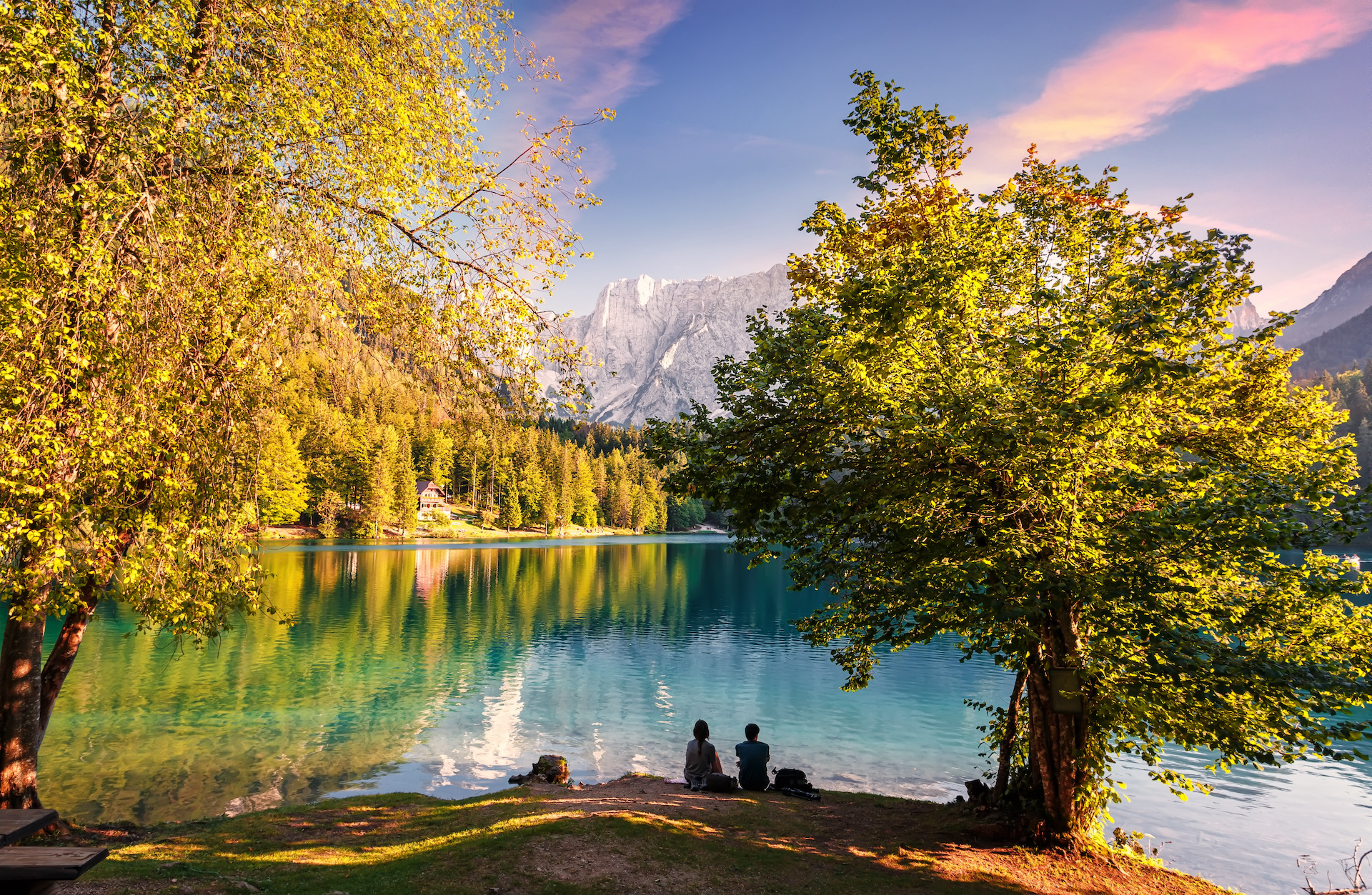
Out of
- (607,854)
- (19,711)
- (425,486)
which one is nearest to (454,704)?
(19,711)

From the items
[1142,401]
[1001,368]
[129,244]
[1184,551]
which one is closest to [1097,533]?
[1184,551]

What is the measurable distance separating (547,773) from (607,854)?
879cm

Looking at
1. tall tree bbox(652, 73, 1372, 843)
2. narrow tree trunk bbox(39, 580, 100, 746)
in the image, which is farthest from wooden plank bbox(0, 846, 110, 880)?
tall tree bbox(652, 73, 1372, 843)

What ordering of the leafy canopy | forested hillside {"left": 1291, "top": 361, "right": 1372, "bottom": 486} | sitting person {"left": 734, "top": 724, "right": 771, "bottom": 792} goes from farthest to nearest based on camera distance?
forested hillside {"left": 1291, "top": 361, "right": 1372, "bottom": 486} < sitting person {"left": 734, "top": 724, "right": 771, "bottom": 792} < the leafy canopy

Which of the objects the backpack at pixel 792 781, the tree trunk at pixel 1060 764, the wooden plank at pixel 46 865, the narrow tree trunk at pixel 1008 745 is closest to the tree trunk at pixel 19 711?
the wooden plank at pixel 46 865

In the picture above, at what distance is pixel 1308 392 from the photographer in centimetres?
1157

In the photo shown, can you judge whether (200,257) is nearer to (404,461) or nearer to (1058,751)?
(1058,751)

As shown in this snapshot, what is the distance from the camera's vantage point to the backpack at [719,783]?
1470 centimetres

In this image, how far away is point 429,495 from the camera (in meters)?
129

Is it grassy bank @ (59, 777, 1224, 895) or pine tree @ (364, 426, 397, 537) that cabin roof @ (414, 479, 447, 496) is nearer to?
pine tree @ (364, 426, 397, 537)

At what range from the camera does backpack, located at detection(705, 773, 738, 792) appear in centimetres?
1470

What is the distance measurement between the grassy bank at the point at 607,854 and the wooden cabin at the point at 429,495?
118 metres

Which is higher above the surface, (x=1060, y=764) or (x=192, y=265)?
(x=192, y=265)

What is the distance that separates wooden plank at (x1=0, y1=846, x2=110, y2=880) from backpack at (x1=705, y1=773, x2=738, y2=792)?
38.5 ft
